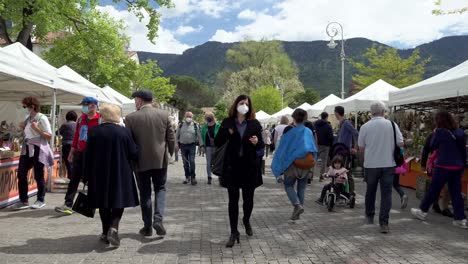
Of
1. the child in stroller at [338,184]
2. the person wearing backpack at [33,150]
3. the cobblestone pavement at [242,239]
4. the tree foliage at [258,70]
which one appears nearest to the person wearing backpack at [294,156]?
the cobblestone pavement at [242,239]

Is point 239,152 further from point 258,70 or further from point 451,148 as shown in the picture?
point 258,70

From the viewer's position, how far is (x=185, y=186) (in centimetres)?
1128

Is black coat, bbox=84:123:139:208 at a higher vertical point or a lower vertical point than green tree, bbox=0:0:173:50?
lower

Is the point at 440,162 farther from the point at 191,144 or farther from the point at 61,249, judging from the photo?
the point at 191,144

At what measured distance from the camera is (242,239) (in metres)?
5.59

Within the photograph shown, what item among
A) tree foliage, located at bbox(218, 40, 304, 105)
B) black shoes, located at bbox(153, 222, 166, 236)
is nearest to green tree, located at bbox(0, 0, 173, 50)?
black shoes, located at bbox(153, 222, 166, 236)

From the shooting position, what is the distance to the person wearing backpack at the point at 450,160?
656 centimetres

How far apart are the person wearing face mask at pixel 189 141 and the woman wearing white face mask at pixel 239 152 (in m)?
6.22

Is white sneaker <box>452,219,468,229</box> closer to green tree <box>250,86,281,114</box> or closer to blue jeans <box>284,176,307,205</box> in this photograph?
blue jeans <box>284,176,307,205</box>

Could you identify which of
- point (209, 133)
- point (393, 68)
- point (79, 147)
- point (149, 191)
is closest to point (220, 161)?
point (149, 191)

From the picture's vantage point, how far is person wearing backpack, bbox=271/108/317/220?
6695mm

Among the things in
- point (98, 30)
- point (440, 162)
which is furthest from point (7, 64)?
point (98, 30)

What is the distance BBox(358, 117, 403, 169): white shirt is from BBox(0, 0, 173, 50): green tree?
12.7 meters

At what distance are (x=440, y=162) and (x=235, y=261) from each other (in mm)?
3685
